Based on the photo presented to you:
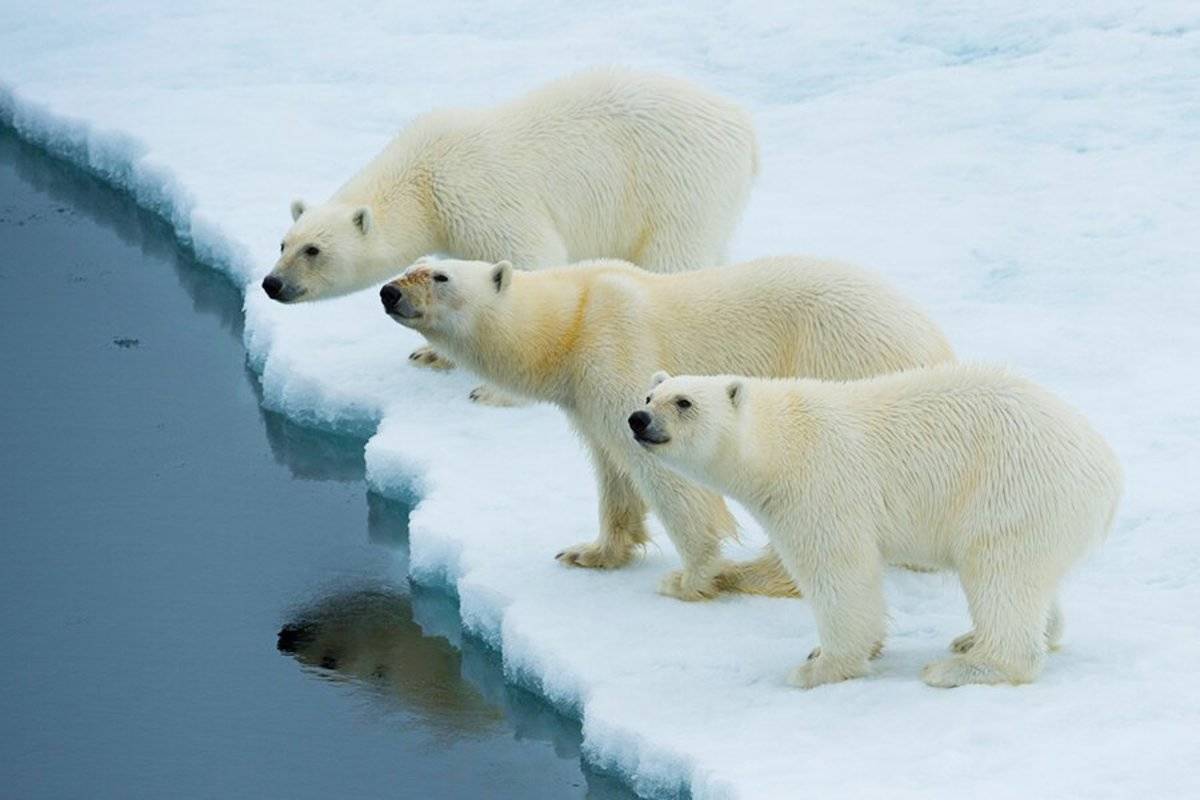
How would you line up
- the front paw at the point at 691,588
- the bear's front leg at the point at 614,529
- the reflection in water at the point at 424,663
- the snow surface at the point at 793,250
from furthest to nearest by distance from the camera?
1. the bear's front leg at the point at 614,529
2. the front paw at the point at 691,588
3. the reflection in water at the point at 424,663
4. the snow surface at the point at 793,250

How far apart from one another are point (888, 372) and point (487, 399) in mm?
2727

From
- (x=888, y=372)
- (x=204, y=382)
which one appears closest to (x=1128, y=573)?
(x=888, y=372)

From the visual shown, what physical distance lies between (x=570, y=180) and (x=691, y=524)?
283 cm

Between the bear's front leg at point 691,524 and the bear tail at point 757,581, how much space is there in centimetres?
4

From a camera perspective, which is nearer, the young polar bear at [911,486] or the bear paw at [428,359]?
the young polar bear at [911,486]

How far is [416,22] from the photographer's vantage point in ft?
54.0

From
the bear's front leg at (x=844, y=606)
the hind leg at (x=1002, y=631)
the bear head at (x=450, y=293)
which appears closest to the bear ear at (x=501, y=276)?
the bear head at (x=450, y=293)

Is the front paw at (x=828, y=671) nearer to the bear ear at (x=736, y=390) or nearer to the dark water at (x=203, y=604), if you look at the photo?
the dark water at (x=203, y=604)

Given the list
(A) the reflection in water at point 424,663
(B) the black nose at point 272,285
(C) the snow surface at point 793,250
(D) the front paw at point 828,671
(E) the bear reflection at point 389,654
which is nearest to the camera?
(C) the snow surface at point 793,250

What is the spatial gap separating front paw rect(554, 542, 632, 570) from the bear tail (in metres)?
0.53

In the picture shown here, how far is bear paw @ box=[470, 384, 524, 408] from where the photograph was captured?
10203 millimetres

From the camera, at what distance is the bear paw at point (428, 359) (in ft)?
35.0

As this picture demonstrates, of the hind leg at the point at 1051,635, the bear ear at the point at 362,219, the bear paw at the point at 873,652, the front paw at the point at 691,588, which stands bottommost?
the front paw at the point at 691,588

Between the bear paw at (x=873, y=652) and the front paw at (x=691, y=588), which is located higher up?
the bear paw at (x=873, y=652)
